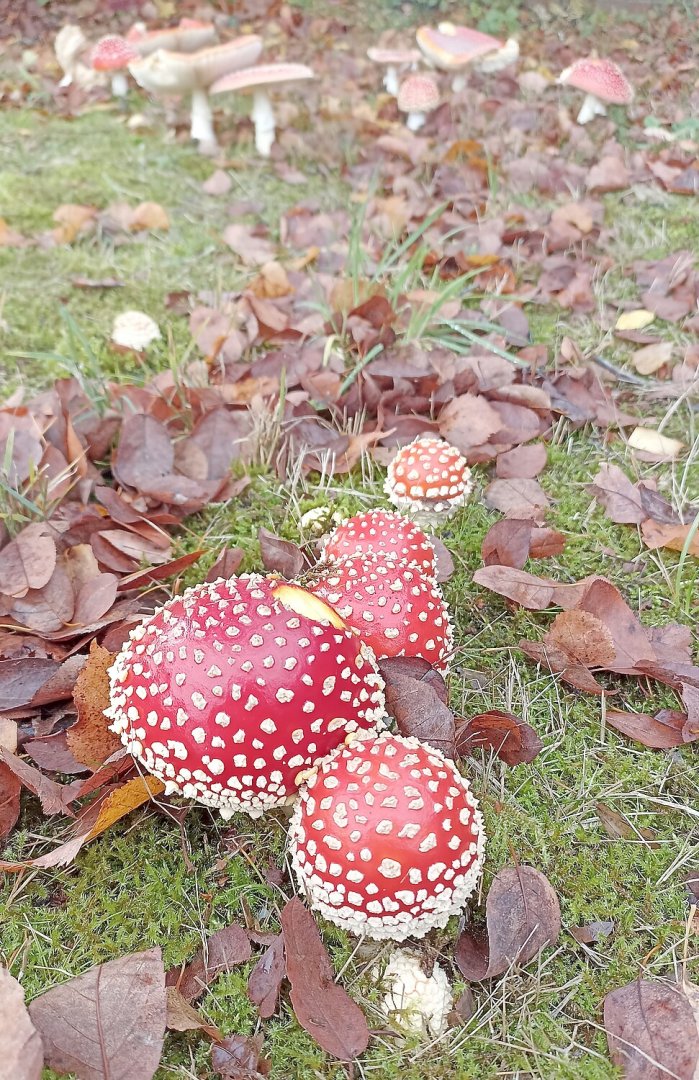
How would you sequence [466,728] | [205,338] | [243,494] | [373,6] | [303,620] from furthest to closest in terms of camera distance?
[373,6] < [205,338] < [243,494] < [466,728] < [303,620]

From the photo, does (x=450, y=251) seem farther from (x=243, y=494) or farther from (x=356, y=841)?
(x=356, y=841)

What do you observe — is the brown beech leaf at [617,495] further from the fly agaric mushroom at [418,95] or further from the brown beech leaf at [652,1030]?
the fly agaric mushroom at [418,95]

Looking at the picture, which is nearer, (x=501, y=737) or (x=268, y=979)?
(x=268, y=979)

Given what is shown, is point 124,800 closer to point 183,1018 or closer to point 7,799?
point 7,799

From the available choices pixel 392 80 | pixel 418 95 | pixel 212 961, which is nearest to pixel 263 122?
pixel 418 95

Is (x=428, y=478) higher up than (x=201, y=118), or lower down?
lower down

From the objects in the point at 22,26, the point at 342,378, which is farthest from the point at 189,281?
the point at 22,26
